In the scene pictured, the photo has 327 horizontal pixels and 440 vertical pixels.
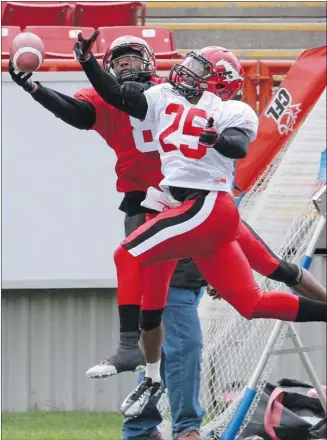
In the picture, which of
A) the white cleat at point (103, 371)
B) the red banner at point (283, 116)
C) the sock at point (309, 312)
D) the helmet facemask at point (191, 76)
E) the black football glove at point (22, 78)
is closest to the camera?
the white cleat at point (103, 371)

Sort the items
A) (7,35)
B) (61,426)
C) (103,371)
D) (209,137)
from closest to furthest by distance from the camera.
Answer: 1. (209,137)
2. (103,371)
3. (61,426)
4. (7,35)

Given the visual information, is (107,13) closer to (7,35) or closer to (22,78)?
(7,35)

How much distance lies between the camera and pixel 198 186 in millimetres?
5164

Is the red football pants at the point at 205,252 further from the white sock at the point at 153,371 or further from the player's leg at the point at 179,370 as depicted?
the player's leg at the point at 179,370

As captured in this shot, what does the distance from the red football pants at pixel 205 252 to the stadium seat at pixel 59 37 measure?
4.08 metres

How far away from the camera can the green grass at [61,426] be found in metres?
6.79

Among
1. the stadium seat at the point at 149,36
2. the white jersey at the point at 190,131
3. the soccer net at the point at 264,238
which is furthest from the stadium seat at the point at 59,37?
→ the white jersey at the point at 190,131

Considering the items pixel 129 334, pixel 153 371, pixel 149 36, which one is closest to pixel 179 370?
pixel 153 371

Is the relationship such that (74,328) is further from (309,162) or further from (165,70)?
(309,162)

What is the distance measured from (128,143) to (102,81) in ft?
1.92

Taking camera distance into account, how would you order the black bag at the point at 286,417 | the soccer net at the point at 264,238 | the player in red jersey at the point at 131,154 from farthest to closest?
the soccer net at the point at 264,238 < the black bag at the point at 286,417 < the player in red jersey at the point at 131,154

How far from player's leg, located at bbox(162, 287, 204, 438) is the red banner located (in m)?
0.94

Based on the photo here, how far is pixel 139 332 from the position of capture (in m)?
5.32

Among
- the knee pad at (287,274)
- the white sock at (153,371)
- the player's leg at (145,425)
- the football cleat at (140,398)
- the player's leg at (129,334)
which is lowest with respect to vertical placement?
the player's leg at (145,425)
